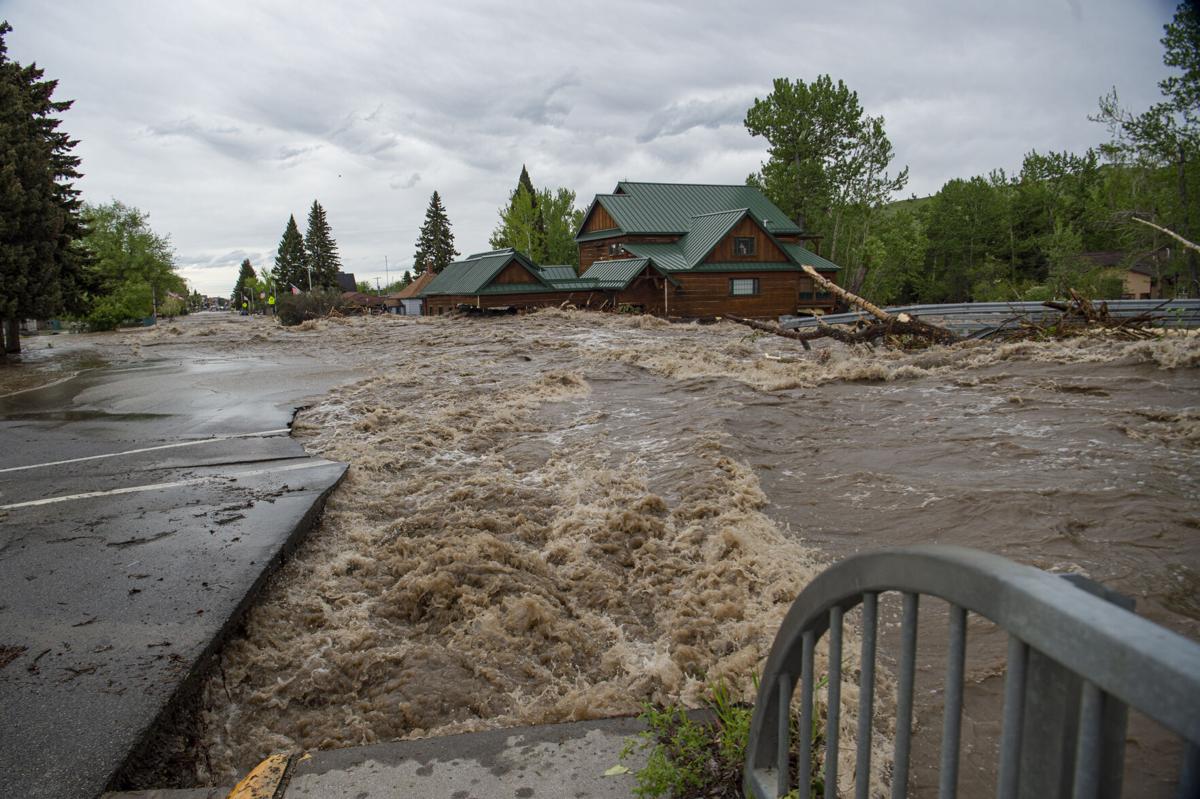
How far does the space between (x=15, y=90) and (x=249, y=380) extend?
14652 millimetres

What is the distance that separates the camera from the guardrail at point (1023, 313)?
14953mm

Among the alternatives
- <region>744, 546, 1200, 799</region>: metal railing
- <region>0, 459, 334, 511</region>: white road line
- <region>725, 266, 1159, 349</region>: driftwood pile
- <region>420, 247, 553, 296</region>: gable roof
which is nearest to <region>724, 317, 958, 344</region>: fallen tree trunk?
<region>725, 266, 1159, 349</region>: driftwood pile

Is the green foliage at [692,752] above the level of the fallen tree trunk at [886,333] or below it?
below

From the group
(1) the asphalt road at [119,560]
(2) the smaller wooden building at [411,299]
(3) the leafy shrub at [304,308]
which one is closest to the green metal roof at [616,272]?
(3) the leafy shrub at [304,308]

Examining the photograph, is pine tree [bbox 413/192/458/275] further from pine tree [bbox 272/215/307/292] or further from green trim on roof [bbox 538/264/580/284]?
green trim on roof [bbox 538/264/580/284]

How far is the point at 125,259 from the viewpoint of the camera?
5916 centimetres

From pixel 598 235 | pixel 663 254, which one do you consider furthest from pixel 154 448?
pixel 598 235

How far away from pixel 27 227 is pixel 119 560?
23093 millimetres

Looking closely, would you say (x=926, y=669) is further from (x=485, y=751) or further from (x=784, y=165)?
(x=784, y=165)

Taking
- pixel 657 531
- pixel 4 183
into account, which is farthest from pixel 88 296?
pixel 657 531

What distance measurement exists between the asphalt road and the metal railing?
308 centimetres

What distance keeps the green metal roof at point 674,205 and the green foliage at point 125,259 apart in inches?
1419

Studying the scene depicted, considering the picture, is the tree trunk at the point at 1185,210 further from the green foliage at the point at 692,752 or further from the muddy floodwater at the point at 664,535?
the green foliage at the point at 692,752

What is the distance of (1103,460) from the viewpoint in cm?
674
